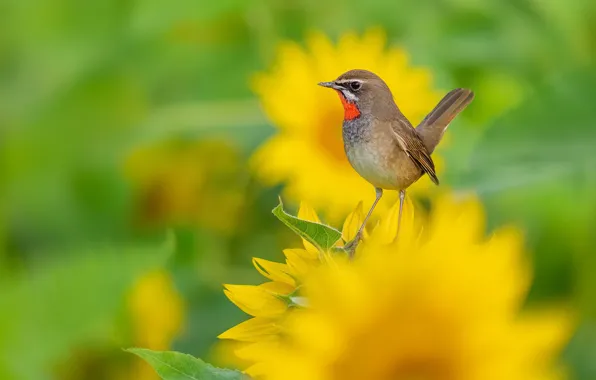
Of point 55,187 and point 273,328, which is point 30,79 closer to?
point 55,187

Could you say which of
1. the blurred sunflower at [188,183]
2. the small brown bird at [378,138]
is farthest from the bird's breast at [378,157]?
the blurred sunflower at [188,183]

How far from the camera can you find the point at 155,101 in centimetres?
220

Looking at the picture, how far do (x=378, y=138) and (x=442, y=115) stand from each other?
3.2 inches

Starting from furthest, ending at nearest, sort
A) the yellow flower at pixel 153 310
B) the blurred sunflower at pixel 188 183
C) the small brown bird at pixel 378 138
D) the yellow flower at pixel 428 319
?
the blurred sunflower at pixel 188 183, the yellow flower at pixel 153 310, the small brown bird at pixel 378 138, the yellow flower at pixel 428 319

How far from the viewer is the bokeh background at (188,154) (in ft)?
4.07

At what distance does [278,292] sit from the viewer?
53 centimetres

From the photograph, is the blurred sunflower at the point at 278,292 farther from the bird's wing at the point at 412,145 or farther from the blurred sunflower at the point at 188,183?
the blurred sunflower at the point at 188,183

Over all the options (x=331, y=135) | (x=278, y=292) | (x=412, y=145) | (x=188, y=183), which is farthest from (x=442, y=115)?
(x=188, y=183)

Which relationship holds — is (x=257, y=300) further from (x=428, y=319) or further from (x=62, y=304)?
(x=62, y=304)

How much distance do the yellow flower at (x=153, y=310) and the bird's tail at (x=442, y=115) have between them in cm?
62

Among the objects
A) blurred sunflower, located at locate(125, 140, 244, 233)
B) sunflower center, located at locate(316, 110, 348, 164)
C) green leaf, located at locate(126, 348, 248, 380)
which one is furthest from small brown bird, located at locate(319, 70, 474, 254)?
blurred sunflower, located at locate(125, 140, 244, 233)

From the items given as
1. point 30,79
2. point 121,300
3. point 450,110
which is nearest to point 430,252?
point 450,110

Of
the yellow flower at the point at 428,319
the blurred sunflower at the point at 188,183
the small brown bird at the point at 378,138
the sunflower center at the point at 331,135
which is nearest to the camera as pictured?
the yellow flower at the point at 428,319

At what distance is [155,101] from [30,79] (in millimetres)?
299
